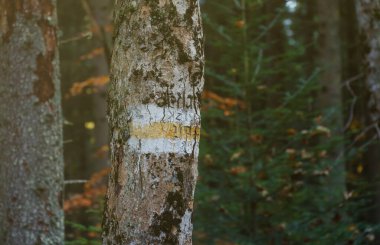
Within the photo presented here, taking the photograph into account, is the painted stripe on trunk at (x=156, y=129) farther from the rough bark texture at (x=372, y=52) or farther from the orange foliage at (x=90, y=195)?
the orange foliage at (x=90, y=195)

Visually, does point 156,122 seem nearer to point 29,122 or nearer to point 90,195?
point 29,122

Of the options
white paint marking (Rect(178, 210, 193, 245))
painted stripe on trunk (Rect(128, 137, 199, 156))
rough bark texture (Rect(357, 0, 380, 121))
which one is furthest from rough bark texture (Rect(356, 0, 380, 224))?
painted stripe on trunk (Rect(128, 137, 199, 156))

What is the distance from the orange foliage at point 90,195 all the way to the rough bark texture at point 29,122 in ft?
20.3

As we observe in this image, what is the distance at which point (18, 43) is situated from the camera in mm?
5875

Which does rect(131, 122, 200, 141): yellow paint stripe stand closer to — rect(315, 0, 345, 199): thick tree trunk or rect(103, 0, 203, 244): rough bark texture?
rect(103, 0, 203, 244): rough bark texture

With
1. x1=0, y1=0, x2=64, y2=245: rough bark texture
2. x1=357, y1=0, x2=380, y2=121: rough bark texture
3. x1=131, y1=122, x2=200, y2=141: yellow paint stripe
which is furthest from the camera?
x1=357, y1=0, x2=380, y2=121: rough bark texture

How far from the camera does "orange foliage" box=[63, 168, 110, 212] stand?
12.5 m

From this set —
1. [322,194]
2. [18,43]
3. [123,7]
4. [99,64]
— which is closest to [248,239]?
[322,194]

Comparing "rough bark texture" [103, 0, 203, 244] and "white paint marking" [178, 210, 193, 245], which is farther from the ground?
"rough bark texture" [103, 0, 203, 244]

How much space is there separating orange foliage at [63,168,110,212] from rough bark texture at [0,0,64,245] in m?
6.18

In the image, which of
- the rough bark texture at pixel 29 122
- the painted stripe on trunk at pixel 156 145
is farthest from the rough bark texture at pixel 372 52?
the painted stripe on trunk at pixel 156 145

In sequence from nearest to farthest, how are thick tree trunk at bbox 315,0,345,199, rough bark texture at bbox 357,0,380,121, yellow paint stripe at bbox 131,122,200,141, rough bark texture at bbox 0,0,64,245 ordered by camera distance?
1. yellow paint stripe at bbox 131,122,200,141
2. rough bark texture at bbox 0,0,64,245
3. rough bark texture at bbox 357,0,380,121
4. thick tree trunk at bbox 315,0,345,199

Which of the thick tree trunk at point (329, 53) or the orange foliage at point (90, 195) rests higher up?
the thick tree trunk at point (329, 53)

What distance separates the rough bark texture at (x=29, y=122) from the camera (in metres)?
5.88
